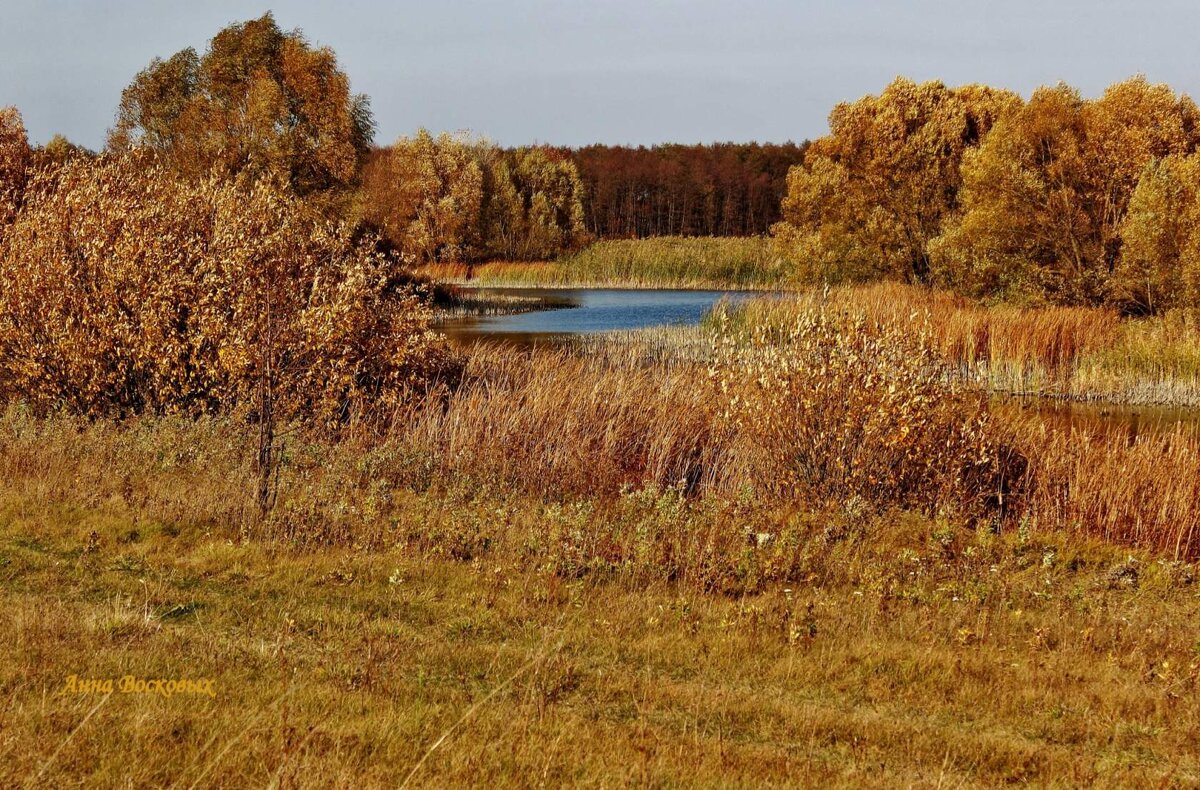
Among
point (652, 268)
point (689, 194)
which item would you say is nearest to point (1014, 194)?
point (652, 268)

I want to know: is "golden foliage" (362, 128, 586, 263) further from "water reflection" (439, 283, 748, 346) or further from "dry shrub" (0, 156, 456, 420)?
"dry shrub" (0, 156, 456, 420)

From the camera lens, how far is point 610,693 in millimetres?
6688

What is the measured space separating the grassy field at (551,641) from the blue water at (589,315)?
19688 millimetres

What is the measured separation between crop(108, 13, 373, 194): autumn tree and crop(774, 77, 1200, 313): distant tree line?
734 inches

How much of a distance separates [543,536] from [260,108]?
99.0 feet

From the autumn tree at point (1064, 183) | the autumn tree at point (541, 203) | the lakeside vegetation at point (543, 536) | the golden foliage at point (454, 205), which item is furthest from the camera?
the autumn tree at point (541, 203)

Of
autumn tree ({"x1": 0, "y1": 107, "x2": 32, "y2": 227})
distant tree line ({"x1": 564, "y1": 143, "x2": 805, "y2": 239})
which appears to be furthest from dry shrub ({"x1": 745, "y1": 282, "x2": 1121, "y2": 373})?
distant tree line ({"x1": 564, "y1": 143, "x2": 805, "y2": 239})

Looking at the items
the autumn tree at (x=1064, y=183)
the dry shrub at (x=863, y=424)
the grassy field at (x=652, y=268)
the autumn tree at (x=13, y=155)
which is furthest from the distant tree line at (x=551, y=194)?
the autumn tree at (x=1064, y=183)

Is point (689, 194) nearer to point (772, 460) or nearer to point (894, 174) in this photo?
point (894, 174)

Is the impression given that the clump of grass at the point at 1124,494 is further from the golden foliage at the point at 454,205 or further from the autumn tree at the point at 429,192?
the autumn tree at the point at 429,192

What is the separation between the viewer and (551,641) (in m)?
7.77

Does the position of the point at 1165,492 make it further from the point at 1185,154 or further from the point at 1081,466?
the point at 1185,154

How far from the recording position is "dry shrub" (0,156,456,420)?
15133mm

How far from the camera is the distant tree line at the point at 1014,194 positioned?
27.8 meters
